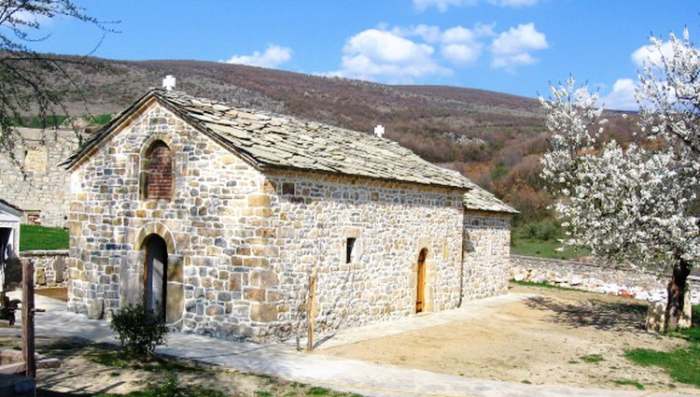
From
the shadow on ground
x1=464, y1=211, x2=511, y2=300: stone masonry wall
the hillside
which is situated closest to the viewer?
the shadow on ground

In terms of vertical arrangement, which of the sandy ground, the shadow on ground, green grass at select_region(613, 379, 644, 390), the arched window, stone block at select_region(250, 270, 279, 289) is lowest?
the shadow on ground

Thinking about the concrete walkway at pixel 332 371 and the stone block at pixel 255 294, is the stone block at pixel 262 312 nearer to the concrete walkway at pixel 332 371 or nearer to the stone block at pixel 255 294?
the stone block at pixel 255 294

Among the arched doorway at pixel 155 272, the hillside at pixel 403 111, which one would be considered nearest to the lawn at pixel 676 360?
the arched doorway at pixel 155 272

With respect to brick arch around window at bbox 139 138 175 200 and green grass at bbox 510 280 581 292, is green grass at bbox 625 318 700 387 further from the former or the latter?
green grass at bbox 510 280 581 292

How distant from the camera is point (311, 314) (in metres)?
13.3

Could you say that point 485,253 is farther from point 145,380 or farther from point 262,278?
point 145,380

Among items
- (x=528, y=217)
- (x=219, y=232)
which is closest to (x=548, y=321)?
(x=219, y=232)

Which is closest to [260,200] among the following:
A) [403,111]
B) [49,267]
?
[49,267]

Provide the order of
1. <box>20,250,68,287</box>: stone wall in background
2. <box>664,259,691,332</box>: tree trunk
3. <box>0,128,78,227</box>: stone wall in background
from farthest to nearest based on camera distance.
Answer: <box>0,128,78,227</box>: stone wall in background < <box>20,250,68,287</box>: stone wall in background < <box>664,259,691,332</box>: tree trunk

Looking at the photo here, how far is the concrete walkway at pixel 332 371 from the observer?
33.9ft

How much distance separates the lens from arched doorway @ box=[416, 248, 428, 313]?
1842 cm

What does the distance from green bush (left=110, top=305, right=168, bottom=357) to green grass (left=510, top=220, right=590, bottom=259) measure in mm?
23651

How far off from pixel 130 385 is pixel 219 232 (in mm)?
4249

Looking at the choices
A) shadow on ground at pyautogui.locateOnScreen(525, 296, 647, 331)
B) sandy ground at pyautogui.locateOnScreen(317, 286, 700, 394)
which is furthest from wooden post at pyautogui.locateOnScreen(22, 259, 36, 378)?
shadow on ground at pyautogui.locateOnScreen(525, 296, 647, 331)
